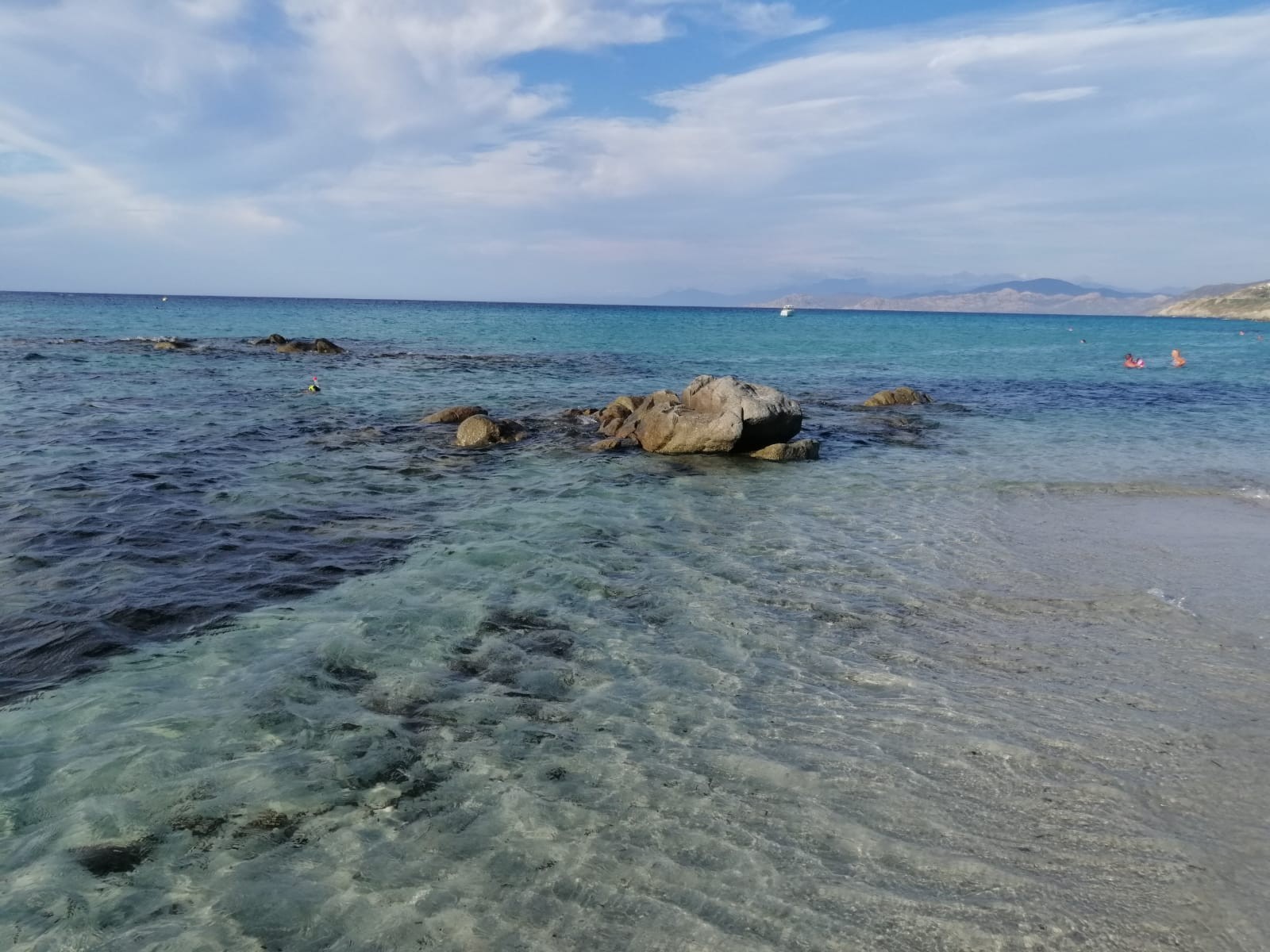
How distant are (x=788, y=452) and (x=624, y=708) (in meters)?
11.4

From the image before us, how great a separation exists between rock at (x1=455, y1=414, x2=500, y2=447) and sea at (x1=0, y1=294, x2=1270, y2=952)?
271 centimetres

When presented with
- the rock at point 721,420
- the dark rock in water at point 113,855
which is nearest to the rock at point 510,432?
the rock at point 721,420

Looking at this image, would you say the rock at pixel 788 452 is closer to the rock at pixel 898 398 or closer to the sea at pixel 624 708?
the sea at pixel 624 708

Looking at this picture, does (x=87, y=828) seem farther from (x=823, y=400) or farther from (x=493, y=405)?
(x=823, y=400)

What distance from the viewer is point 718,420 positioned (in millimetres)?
16844

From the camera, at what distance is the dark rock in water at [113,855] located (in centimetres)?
423

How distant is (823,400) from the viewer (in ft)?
89.8

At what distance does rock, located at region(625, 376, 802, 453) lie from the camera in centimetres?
1681

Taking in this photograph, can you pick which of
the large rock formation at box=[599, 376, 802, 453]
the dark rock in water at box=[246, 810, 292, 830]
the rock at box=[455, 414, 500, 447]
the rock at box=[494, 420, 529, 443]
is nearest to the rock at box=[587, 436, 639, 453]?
the large rock formation at box=[599, 376, 802, 453]

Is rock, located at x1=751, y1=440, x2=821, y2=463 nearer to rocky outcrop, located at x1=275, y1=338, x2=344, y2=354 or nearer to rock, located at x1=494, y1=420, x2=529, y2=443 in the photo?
rock, located at x1=494, y1=420, x2=529, y2=443

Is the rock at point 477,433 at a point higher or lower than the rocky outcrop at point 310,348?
lower

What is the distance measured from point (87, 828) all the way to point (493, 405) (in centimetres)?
2024

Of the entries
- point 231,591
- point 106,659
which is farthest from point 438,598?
point 106,659

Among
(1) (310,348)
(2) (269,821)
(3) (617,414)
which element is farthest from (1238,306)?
(2) (269,821)
